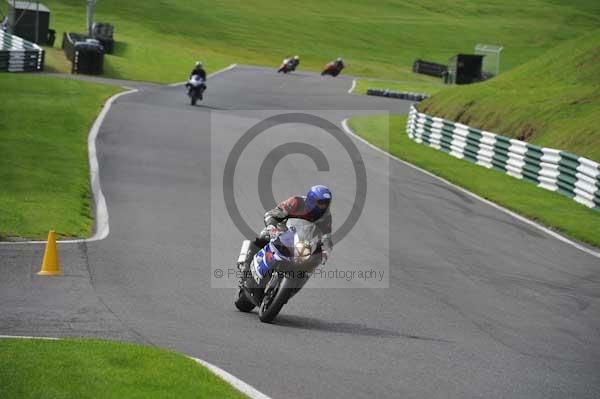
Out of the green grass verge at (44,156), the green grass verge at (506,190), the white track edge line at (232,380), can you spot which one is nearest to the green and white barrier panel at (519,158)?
the green grass verge at (506,190)

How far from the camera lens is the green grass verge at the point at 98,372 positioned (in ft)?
25.3

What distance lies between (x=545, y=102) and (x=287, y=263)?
81.3 ft

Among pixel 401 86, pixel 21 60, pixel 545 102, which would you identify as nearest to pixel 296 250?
pixel 545 102

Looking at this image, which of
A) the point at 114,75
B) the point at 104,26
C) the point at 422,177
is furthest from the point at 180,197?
the point at 104,26

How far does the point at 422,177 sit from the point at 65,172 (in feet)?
27.4

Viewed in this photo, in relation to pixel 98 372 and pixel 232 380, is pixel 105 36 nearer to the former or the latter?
pixel 232 380

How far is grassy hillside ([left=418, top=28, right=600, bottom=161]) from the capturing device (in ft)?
98.9

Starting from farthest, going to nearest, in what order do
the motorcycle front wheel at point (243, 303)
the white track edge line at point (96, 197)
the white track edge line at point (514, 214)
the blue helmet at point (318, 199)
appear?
the white track edge line at point (514, 214)
the white track edge line at point (96, 197)
the motorcycle front wheel at point (243, 303)
the blue helmet at point (318, 199)

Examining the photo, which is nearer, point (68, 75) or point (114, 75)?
point (68, 75)

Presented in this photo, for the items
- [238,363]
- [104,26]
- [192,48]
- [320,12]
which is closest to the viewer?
[238,363]

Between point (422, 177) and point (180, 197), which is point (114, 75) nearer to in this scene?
point (422, 177)

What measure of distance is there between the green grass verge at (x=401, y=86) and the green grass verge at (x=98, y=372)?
49062mm

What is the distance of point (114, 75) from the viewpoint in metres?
50.4

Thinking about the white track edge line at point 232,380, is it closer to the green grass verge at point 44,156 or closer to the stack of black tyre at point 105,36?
the green grass verge at point 44,156
